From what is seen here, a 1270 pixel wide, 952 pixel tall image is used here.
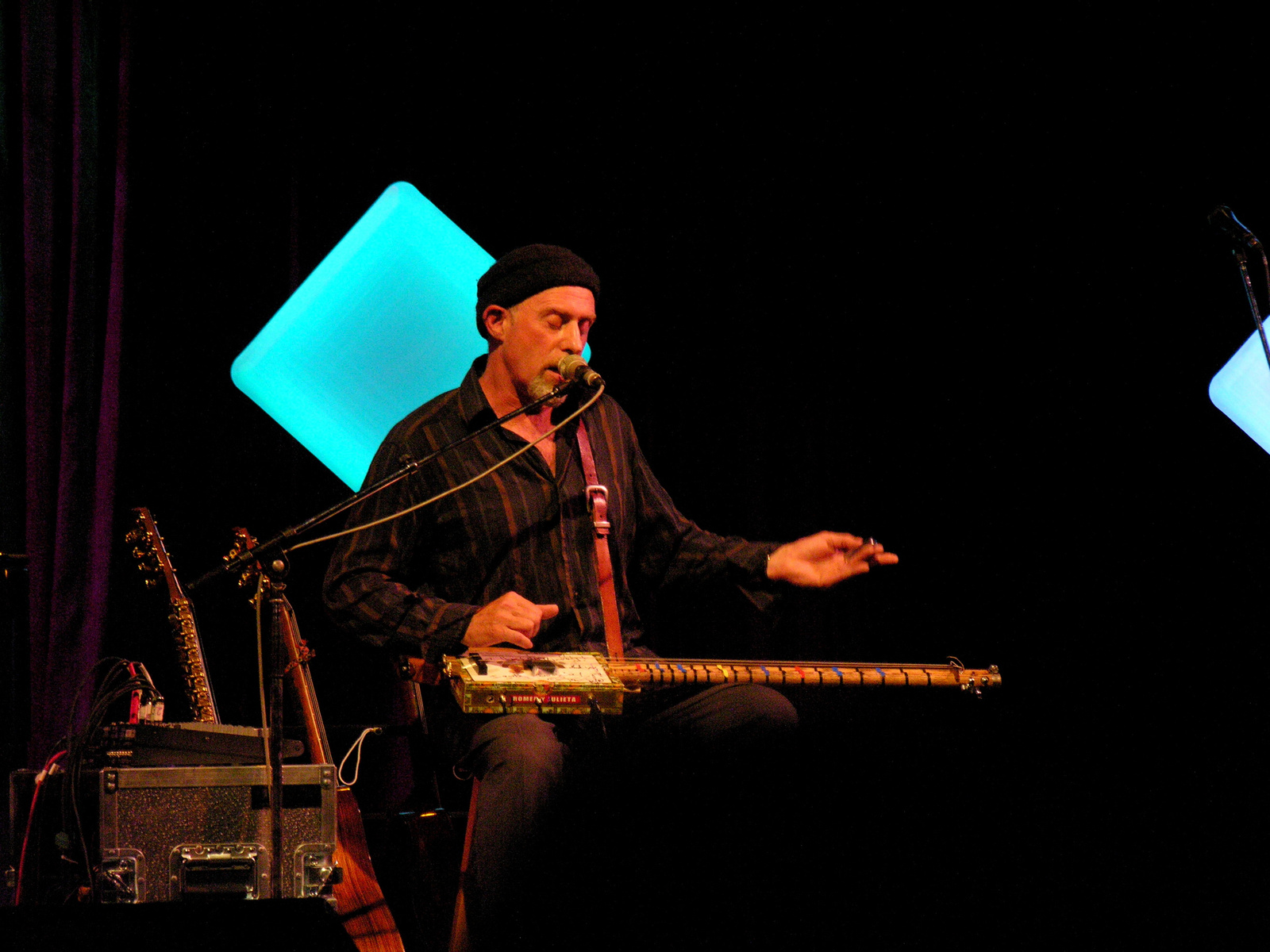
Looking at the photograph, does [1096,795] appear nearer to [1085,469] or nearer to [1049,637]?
[1049,637]

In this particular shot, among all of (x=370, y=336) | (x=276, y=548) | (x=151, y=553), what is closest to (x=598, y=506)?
(x=276, y=548)

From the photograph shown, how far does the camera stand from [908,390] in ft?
11.6

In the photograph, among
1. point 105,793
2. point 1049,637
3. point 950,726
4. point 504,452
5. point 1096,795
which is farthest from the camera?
point 1049,637

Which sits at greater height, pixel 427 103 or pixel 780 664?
pixel 427 103

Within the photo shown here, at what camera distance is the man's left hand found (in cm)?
241

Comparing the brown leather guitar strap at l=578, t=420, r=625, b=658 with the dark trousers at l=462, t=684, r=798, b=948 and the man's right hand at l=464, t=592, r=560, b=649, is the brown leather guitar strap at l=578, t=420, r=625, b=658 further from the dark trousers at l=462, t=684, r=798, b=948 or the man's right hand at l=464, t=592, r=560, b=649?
the man's right hand at l=464, t=592, r=560, b=649

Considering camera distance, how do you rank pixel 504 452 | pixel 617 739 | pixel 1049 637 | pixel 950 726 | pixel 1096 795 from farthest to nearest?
pixel 1049 637, pixel 1096 795, pixel 950 726, pixel 504 452, pixel 617 739

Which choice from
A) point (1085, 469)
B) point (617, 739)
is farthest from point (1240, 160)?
point (617, 739)

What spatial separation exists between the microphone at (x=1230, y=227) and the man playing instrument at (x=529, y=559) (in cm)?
120

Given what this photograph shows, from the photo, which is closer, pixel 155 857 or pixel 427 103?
pixel 155 857

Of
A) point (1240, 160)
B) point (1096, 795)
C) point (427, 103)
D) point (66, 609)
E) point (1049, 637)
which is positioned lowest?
point (1096, 795)

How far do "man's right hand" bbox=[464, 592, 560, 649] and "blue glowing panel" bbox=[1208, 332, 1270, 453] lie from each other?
7.40 ft

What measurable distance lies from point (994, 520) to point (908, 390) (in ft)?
1.60

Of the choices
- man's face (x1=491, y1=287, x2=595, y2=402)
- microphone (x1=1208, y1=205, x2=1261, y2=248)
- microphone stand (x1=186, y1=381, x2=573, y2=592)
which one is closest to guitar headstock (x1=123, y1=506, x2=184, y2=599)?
microphone stand (x1=186, y1=381, x2=573, y2=592)
